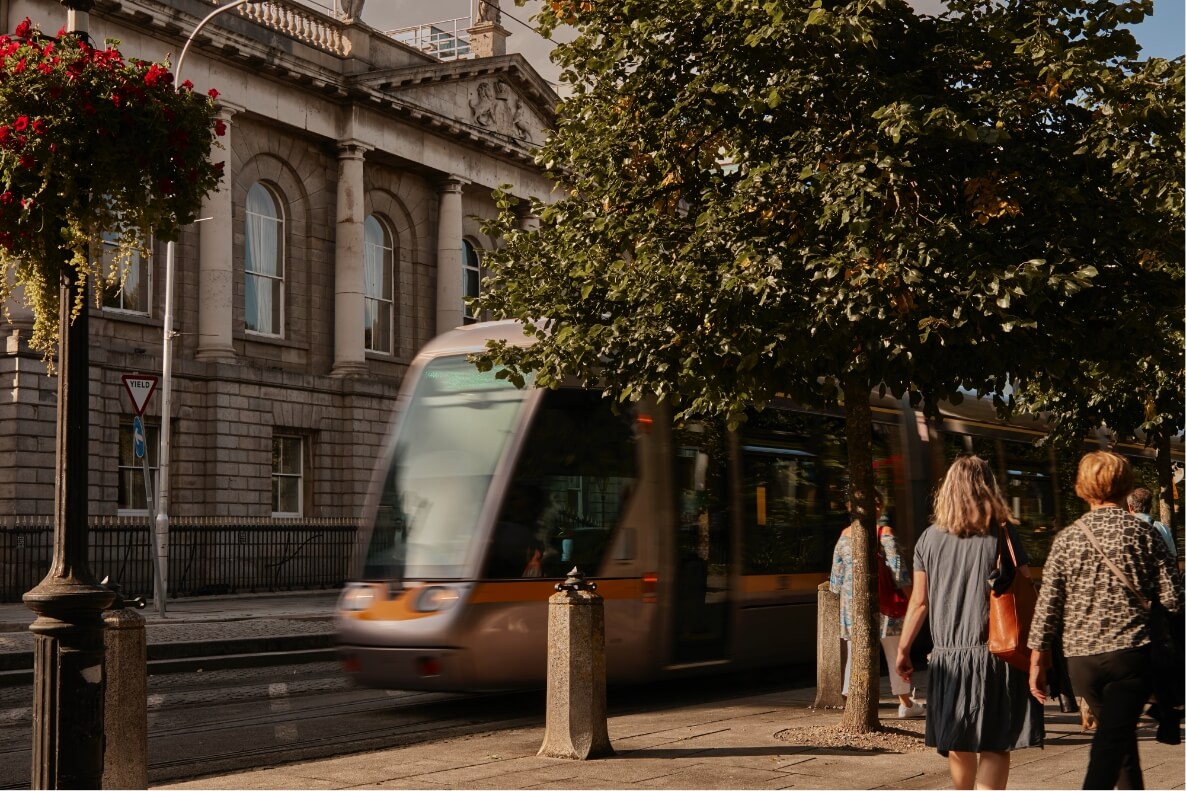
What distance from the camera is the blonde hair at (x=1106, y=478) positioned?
591 cm

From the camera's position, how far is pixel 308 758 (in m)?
A: 9.21

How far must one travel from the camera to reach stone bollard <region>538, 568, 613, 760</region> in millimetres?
8680

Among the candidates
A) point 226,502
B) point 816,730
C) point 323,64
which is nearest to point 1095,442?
point 816,730

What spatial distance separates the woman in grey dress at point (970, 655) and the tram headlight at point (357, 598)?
239 inches

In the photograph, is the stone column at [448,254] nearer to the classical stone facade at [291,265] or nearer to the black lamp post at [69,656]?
the classical stone facade at [291,265]

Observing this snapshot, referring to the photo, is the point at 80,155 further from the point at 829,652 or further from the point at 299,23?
the point at 299,23

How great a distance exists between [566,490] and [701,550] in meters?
1.54

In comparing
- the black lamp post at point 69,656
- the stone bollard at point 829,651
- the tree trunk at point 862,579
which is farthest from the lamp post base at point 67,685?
the stone bollard at point 829,651

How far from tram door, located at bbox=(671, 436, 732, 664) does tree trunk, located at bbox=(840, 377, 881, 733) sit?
8.29ft

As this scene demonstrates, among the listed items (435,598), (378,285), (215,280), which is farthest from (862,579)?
(378,285)

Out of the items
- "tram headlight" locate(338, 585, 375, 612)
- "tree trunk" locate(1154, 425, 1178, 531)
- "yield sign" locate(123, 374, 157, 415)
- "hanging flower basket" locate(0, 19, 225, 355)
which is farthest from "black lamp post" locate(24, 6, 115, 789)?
"tree trunk" locate(1154, 425, 1178, 531)

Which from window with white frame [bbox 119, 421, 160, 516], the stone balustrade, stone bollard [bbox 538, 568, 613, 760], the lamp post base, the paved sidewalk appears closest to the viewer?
the lamp post base

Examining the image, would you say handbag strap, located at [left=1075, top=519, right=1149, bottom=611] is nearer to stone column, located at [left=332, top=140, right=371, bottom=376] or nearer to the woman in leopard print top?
the woman in leopard print top

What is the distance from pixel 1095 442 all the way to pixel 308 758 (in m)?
14.3
